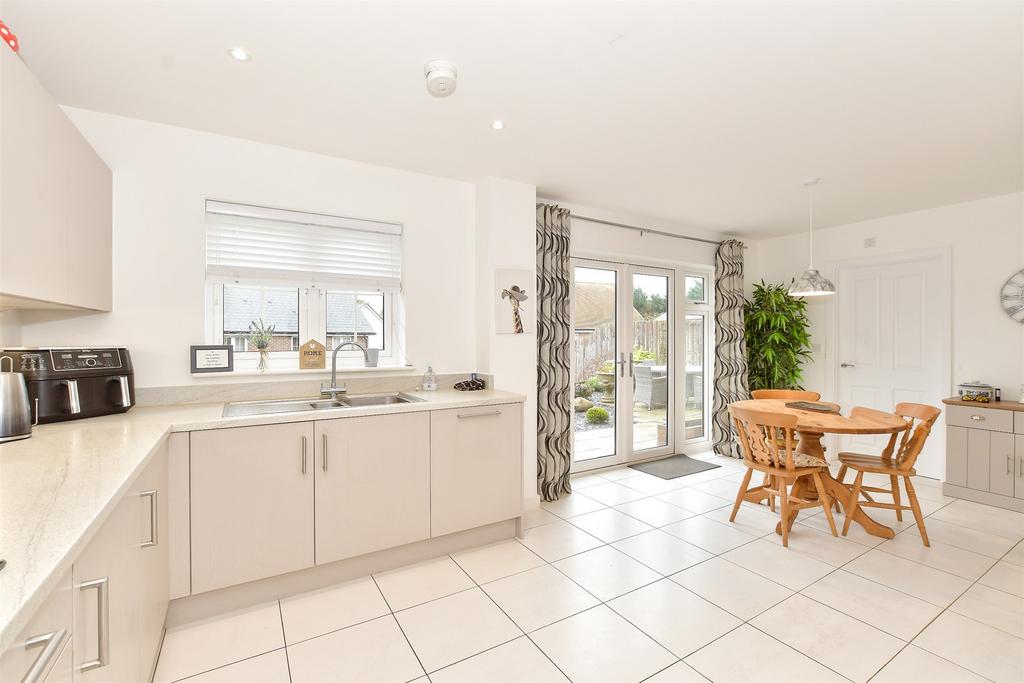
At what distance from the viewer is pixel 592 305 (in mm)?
4500

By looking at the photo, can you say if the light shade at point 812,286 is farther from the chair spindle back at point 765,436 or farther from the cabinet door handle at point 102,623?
the cabinet door handle at point 102,623

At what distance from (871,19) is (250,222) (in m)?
3.21

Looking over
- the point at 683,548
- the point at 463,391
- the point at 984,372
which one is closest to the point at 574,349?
the point at 463,391

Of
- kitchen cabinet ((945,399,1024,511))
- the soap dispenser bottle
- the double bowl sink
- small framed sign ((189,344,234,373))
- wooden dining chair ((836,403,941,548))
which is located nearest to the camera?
the double bowl sink

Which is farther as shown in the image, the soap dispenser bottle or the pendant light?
the pendant light

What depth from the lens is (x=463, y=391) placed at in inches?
128

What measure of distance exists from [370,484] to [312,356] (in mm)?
967

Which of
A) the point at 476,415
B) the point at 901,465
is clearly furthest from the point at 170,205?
the point at 901,465

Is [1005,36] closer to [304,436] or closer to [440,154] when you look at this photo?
[440,154]

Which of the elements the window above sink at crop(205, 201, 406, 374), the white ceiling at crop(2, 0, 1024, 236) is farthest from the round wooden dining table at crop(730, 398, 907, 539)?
the window above sink at crop(205, 201, 406, 374)

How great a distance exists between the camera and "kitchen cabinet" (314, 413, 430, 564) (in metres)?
2.37

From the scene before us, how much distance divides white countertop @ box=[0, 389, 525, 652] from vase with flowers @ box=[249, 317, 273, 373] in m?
0.42

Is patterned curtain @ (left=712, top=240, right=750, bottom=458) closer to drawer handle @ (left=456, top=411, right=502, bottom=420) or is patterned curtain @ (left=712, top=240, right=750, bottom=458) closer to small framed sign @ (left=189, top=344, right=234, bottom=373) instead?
drawer handle @ (left=456, top=411, right=502, bottom=420)

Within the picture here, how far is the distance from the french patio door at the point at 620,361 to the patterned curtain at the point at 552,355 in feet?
1.59
